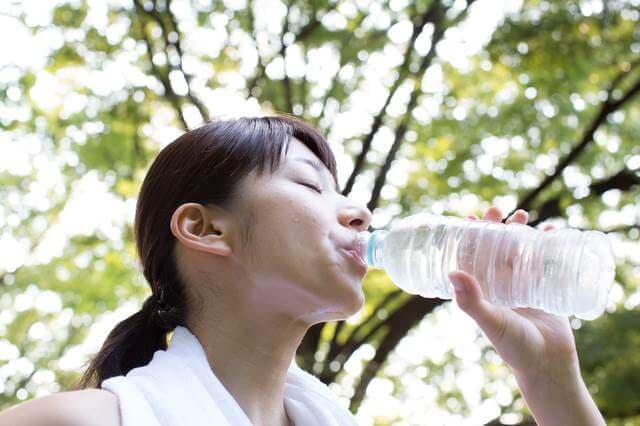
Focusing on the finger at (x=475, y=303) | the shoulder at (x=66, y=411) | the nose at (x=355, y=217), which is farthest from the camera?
the nose at (x=355, y=217)

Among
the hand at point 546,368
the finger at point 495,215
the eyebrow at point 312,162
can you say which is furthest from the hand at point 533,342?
the eyebrow at point 312,162

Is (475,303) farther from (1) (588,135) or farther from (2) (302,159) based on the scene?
(1) (588,135)

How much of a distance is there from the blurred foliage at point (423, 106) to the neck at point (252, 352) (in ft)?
11.1

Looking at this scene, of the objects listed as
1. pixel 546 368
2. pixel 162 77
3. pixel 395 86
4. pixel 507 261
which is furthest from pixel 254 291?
pixel 162 77

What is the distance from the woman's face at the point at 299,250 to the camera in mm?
1934

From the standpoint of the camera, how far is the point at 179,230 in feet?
6.86

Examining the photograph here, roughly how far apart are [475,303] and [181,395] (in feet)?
2.27

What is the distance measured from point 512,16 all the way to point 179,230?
4115 mm

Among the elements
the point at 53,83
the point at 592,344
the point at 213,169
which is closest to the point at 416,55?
the point at 592,344

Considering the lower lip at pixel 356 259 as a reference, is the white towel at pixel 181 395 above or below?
below

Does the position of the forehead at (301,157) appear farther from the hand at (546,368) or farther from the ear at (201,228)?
the hand at (546,368)

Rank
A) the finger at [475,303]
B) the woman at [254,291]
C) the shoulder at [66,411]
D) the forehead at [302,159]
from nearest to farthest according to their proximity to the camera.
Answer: the shoulder at [66,411] < the finger at [475,303] < the woman at [254,291] < the forehead at [302,159]

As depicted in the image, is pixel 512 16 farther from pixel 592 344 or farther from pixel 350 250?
pixel 350 250

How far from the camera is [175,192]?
2.19 metres
